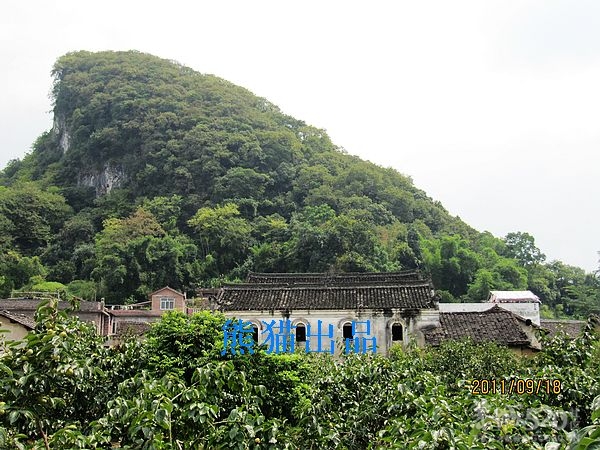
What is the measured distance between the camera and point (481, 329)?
24.0 m

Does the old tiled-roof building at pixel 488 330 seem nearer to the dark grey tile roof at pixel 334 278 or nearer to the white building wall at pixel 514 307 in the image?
the dark grey tile roof at pixel 334 278

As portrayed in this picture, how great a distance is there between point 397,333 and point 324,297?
11.6 ft

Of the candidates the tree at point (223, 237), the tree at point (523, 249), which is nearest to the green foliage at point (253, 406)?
the tree at point (223, 237)

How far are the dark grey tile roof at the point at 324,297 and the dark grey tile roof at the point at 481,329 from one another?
1241 mm

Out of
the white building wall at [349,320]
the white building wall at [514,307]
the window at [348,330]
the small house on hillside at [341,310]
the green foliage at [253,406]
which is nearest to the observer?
the green foliage at [253,406]

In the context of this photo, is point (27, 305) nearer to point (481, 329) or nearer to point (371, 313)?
point (371, 313)

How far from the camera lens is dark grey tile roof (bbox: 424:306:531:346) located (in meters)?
23.1

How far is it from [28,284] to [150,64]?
172 ft

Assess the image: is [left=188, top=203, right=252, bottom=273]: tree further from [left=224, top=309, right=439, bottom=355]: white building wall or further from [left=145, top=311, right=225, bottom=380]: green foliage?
[left=145, top=311, right=225, bottom=380]: green foliage

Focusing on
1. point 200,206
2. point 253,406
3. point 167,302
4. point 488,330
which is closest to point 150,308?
point 167,302

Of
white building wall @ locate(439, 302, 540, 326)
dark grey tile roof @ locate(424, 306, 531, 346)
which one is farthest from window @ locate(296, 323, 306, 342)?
white building wall @ locate(439, 302, 540, 326)

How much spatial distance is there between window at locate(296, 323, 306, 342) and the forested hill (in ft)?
81.1

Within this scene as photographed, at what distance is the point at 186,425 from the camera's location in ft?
20.3

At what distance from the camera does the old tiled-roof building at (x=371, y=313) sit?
24719 millimetres
